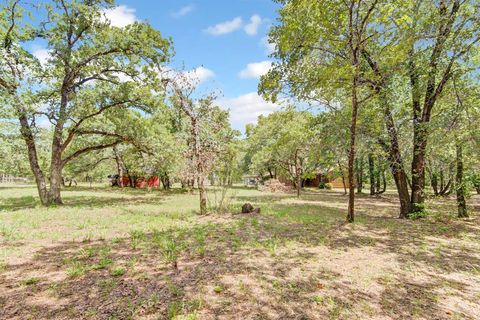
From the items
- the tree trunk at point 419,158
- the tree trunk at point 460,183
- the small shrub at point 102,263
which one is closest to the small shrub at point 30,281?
the small shrub at point 102,263

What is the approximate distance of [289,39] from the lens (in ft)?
25.4

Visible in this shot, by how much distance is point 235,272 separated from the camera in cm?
440

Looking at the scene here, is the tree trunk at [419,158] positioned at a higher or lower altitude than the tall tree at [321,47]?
lower

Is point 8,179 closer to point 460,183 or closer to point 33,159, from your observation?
point 33,159

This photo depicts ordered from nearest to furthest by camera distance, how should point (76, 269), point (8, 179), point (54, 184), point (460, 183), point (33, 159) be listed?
point (76, 269)
point (460, 183)
point (33, 159)
point (54, 184)
point (8, 179)

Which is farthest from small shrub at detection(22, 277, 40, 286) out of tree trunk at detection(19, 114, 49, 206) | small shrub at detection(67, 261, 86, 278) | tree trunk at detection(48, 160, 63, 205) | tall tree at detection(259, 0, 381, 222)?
tree trunk at detection(48, 160, 63, 205)

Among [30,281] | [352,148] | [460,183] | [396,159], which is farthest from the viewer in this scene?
[396,159]

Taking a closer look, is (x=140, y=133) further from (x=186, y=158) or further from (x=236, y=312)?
(x=236, y=312)

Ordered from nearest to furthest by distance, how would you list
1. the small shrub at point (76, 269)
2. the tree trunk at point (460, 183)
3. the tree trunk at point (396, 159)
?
the small shrub at point (76, 269) → the tree trunk at point (460, 183) → the tree trunk at point (396, 159)

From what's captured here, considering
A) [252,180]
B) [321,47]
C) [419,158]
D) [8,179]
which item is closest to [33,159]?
[321,47]

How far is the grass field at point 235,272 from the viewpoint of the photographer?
3236 millimetres

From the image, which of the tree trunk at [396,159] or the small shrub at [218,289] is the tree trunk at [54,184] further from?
the tree trunk at [396,159]

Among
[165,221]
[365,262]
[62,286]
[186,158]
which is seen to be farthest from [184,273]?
[186,158]

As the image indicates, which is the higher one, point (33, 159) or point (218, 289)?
point (33, 159)
